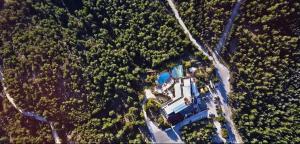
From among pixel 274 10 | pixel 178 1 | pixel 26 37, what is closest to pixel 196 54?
pixel 178 1

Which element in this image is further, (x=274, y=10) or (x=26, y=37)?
(x=26, y=37)

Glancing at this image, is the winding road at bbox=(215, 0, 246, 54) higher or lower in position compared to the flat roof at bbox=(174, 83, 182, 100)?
higher

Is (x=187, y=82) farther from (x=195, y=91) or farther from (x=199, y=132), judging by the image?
(x=199, y=132)

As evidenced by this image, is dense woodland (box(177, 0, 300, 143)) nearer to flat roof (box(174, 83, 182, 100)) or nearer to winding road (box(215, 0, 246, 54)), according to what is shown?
winding road (box(215, 0, 246, 54))

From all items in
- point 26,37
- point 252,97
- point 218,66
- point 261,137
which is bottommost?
point 261,137

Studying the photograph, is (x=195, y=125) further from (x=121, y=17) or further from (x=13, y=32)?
(x=13, y=32)

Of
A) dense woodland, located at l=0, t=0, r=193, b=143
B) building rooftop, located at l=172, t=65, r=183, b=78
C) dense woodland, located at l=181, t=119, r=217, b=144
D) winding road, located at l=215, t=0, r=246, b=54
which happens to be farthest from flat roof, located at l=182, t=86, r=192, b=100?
winding road, located at l=215, t=0, r=246, b=54
